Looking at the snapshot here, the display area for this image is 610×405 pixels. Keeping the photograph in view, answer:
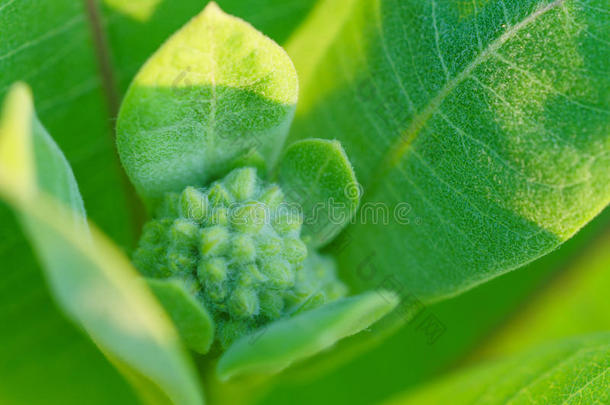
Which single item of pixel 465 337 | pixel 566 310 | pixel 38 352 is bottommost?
pixel 38 352

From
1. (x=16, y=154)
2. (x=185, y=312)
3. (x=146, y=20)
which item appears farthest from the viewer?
(x=146, y=20)

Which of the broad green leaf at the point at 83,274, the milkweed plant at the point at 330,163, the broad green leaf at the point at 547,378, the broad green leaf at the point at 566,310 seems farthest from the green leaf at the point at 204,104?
the broad green leaf at the point at 566,310

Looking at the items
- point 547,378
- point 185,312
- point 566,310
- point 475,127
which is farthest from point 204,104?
point 566,310

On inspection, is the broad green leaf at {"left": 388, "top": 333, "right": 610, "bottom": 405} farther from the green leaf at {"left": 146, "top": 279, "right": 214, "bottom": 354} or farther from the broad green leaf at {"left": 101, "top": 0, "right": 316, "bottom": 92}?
the broad green leaf at {"left": 101, "top": 0, "right": 316, "bottom": 92}

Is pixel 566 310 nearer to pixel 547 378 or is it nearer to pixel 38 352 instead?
pixel 547 378

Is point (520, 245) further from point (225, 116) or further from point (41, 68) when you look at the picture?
point (41, 68)

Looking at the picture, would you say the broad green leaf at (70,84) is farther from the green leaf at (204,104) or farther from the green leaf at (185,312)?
the green leaf at (185,312)
